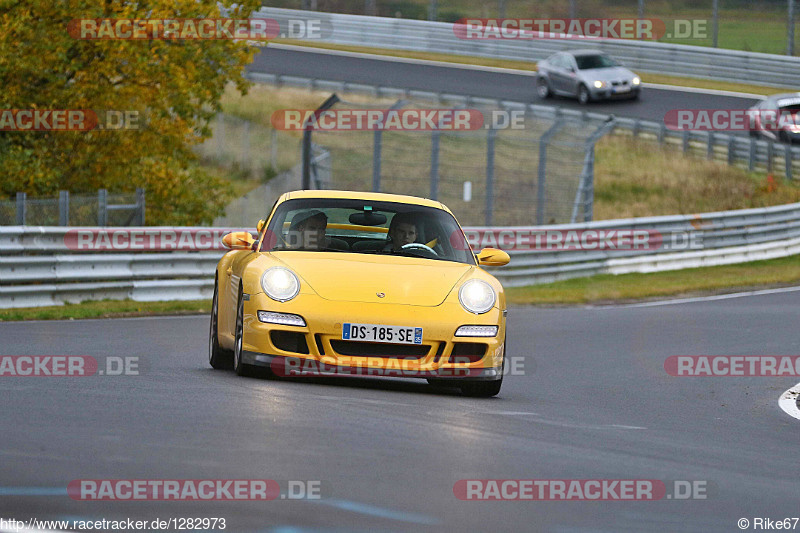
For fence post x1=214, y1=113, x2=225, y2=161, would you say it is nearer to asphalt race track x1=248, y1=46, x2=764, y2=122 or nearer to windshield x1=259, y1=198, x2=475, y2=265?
asphalt race track x1=248, y1=46, x2=764, y2=122

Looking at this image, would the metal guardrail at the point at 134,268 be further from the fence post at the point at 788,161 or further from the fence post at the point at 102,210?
the fence post at the point at 788,161

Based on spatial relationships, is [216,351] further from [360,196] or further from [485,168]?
[485,168]

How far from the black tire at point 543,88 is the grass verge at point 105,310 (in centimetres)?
2397

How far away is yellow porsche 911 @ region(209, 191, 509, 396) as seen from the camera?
29.5 ft

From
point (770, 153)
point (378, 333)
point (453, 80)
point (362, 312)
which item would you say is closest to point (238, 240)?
point (362, 312)

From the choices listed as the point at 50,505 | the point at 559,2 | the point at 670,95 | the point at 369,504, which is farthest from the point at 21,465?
the point at 559,2

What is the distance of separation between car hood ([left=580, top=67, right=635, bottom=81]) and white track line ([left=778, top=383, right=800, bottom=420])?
2847 cm

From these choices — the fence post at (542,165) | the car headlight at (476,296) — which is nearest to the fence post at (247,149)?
the fence post at (542,165)

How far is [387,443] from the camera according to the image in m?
Result: 6.71

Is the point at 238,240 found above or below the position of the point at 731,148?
above

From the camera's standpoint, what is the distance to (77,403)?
7734 millimetres

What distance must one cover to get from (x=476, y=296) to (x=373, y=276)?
67 cm

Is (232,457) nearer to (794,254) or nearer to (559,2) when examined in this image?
(794,254)

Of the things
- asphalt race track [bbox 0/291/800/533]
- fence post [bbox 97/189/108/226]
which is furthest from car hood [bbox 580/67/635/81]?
asphalt race track [bbox 0/291/800/533]
